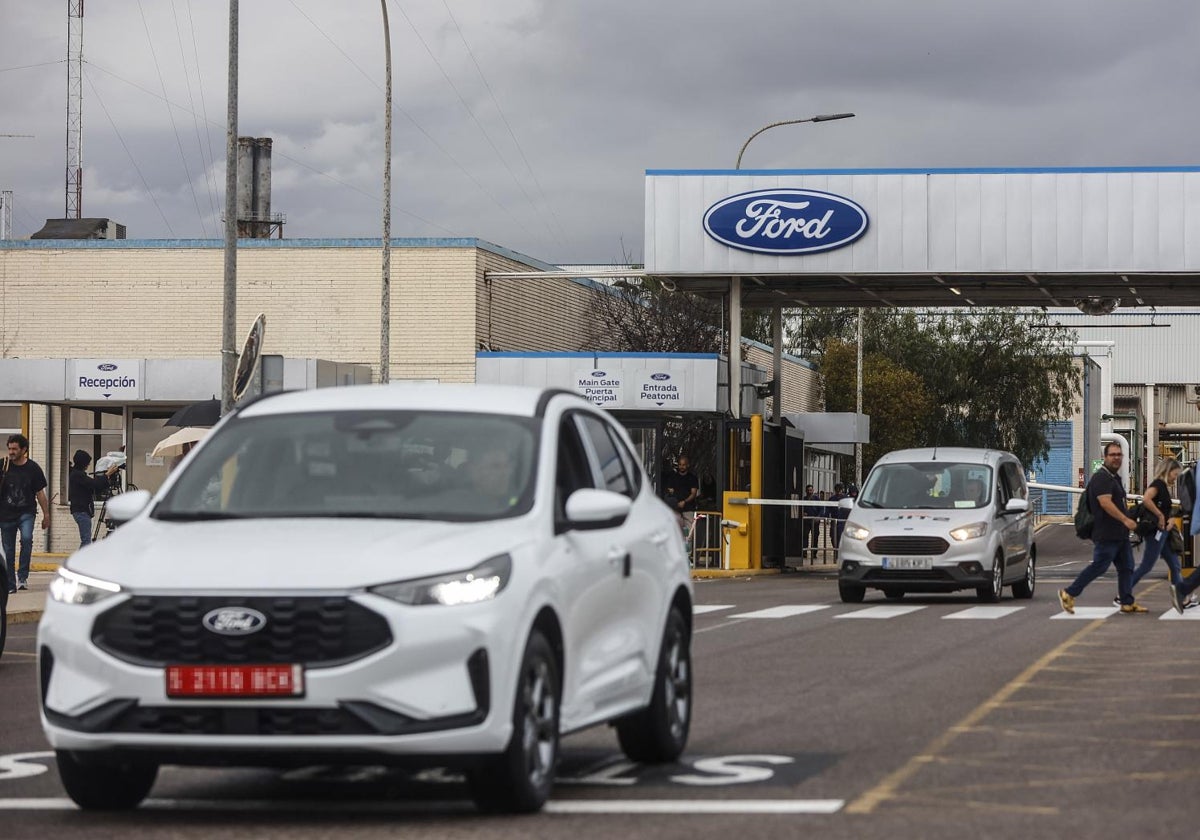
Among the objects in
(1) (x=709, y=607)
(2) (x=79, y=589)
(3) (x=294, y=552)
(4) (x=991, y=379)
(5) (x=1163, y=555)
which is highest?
(4) (x=991, y=379)

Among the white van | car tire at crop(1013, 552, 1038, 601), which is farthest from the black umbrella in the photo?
car tire at crop(1013, 552, 1038, 601)

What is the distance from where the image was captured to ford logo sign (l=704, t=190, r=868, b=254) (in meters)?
38.2

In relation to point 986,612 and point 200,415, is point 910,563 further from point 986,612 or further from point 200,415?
point 200,415

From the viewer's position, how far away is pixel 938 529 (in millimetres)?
25953

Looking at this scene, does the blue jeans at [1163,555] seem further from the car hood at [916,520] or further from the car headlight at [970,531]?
Result: the car hood at [916,520]

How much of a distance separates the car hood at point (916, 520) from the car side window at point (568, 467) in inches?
651

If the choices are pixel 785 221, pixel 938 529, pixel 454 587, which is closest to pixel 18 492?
pixel 938 529

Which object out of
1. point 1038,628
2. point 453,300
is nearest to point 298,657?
point 1038,628

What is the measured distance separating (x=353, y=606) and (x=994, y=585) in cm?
1900

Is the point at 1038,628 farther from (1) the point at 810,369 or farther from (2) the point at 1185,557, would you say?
(1) the point at 810,369

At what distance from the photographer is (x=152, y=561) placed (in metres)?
8.29

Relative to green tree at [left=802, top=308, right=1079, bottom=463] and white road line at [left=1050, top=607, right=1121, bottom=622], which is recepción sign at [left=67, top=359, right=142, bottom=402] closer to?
white road line at [left=1050, top=607, right=1121, bottom=622]

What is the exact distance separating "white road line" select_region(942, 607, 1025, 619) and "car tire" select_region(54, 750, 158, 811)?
15.4 metres

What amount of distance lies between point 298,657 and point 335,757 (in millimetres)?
386
